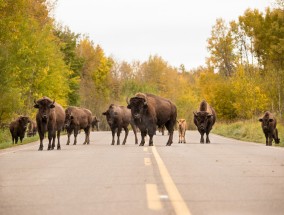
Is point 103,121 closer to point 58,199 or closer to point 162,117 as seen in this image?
point 162,117

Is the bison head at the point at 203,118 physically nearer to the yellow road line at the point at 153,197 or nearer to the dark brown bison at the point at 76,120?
the dark brown bison at the point at 76,120

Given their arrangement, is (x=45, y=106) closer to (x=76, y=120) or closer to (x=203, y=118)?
(x=76, y=120)

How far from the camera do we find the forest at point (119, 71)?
35.1m

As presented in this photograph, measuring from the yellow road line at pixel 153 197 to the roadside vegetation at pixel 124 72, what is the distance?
Answer: 18260mm

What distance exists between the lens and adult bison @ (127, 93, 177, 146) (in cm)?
2500

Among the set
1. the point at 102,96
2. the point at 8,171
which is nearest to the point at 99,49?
the point at 102,96

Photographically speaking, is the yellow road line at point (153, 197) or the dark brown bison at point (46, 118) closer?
the yellow road line at point (153, 197)

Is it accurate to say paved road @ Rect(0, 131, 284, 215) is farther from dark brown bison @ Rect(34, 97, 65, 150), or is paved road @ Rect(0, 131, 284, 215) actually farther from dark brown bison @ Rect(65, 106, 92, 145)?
dark brown bison @ Rect(65, 106, 92, 145)

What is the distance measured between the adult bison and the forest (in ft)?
22.8

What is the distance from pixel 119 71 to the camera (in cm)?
10806

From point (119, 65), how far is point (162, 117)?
8176cm

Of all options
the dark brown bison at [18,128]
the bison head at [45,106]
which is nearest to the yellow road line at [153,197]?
the bison head at [45,106]

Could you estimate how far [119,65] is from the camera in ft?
355

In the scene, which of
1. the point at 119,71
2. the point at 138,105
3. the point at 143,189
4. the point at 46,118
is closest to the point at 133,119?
the point at 138,105
